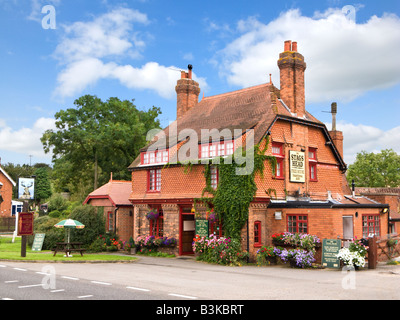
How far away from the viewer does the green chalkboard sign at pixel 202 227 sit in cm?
2316

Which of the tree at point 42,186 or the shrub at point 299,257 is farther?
the tree at point 42,186

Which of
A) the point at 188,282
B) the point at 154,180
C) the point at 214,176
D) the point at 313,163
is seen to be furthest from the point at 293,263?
the point at 154,180

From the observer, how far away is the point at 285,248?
68.7ft

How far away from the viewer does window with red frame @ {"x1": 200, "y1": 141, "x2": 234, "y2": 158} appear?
2309 cm

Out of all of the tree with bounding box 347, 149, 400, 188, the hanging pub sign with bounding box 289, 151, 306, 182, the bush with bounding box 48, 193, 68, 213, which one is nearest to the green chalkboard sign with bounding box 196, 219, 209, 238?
the hanging pub sign with bounding box 289, 151, 306, 182

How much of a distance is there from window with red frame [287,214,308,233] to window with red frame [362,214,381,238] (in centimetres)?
332

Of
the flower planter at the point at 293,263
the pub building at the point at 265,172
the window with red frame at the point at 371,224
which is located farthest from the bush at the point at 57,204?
the window with red frame at the point at 371,224

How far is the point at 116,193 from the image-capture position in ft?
99.9

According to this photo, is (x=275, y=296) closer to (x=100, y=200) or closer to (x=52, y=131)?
(x=100, y=200)

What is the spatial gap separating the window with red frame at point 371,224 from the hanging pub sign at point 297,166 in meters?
3.98

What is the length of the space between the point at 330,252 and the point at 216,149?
812 centimetres

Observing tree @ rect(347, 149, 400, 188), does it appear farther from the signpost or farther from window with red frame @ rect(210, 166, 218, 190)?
the signpost

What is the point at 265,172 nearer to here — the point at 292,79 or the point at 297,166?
the point at 297,166

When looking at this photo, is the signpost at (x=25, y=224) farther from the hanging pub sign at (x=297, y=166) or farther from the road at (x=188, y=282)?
the hanging pub sign at (x=297, y=166)
